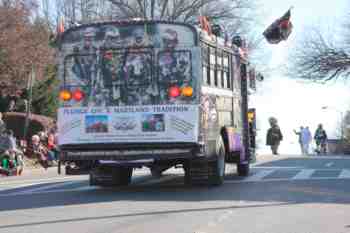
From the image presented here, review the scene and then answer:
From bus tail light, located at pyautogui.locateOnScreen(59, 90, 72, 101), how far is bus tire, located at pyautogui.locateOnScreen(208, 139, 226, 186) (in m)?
3.11

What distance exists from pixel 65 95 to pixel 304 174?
24.1ft

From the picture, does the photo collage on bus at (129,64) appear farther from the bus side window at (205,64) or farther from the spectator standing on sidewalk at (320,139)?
the spectator standing on sidewalk at (320,139)

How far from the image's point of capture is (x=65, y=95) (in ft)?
48.0

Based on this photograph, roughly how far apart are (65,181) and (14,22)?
11120 millimetres

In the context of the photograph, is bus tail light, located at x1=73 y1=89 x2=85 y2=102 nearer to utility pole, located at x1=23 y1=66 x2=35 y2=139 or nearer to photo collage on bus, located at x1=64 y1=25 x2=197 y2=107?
photo collage on bus, located at x1=64 y1=25 x2=197 y2=107

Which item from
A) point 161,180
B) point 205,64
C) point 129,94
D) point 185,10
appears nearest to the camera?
point 129,94

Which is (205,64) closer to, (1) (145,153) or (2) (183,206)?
(1) (145,153)

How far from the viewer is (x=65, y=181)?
1923 cm

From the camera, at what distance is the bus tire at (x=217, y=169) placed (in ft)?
50.5

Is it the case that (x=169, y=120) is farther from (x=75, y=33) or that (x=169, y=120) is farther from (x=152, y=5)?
(x=152, y=5)

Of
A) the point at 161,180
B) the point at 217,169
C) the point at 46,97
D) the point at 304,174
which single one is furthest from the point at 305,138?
the point at 217,169

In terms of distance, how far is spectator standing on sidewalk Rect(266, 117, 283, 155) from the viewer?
33.8m

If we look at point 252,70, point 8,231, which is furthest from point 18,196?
point 252,70

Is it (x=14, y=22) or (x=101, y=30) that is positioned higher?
(x=14, y=22)
